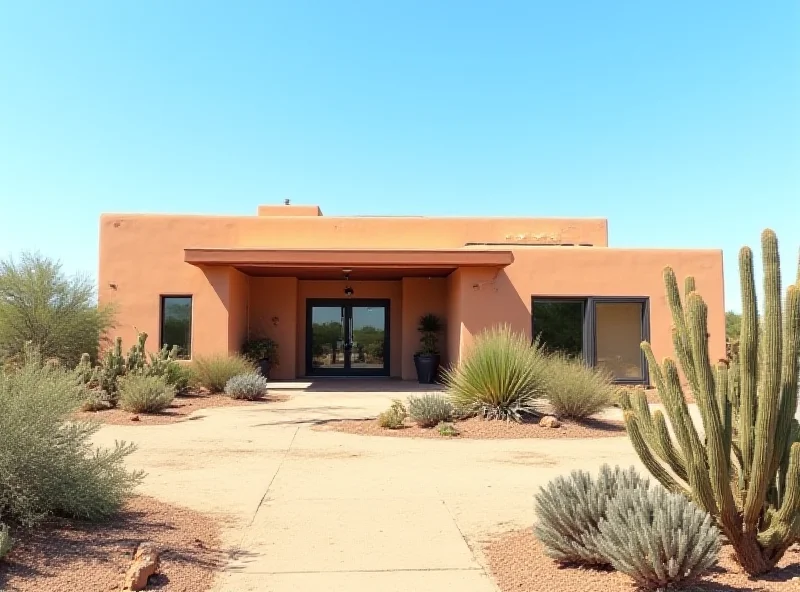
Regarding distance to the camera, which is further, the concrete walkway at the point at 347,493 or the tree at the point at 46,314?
the tree at the point at 46,314

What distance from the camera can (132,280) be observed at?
60.0 ft

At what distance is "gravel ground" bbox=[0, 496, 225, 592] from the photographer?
4.12 metres

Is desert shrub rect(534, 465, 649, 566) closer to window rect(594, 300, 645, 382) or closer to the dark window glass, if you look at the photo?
the dark window glass

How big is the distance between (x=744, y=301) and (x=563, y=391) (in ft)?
23.8

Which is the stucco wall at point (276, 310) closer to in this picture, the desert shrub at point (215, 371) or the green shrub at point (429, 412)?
the desert shrub at point (215, 371)

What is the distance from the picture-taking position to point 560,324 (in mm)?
18172

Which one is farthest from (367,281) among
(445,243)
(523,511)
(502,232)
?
(523,511)

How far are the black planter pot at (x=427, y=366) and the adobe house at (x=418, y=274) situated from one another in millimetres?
512

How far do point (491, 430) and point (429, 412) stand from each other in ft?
3.51

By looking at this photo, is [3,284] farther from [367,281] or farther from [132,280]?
[367,281]

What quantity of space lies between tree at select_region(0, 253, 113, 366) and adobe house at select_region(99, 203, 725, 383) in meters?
1.00

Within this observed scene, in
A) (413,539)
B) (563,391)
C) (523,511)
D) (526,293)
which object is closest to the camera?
(413,539)

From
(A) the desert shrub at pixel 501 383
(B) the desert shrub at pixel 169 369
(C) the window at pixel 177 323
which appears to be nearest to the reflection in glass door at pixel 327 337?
(C) the window at pixel 177 323

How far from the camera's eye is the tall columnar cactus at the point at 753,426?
4141 mm
